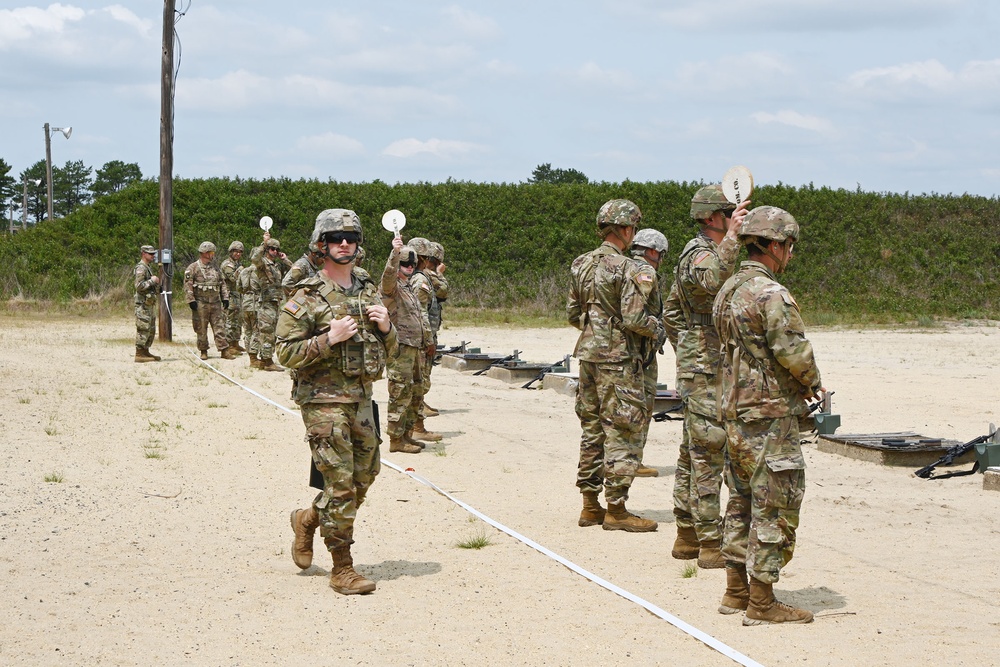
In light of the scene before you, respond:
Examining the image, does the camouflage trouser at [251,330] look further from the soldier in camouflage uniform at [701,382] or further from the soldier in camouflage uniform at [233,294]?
the soldier in camouflage uniform at [701,382]

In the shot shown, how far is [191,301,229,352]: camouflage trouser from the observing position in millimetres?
22781

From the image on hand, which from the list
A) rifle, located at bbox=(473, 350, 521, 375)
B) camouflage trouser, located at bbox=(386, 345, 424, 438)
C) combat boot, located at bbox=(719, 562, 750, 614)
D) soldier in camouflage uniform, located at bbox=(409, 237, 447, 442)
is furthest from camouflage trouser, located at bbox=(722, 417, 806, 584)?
rifle, located at bbox=(473, 350, 521, 375)

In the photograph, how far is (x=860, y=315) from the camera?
35.8 m

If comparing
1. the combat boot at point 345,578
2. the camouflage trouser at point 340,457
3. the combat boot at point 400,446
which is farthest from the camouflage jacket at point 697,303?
the combat boot at point 400,446

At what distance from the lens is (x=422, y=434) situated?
43.4 ft

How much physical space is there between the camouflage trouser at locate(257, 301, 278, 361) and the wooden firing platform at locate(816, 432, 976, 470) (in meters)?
11.3

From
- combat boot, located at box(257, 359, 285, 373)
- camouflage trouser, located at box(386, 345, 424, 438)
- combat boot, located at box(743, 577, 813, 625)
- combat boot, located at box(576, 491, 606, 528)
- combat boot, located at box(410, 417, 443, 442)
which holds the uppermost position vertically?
camouflage trouser, located at box(386, 345, 424, 438)

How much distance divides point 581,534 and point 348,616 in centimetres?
255

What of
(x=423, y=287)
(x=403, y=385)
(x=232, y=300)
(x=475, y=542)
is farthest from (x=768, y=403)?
(x=232, y=300)

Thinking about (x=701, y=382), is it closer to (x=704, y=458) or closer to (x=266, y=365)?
(x=704, y=458)

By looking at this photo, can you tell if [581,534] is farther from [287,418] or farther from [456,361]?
[456,361]

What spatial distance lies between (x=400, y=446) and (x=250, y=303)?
9981 mm

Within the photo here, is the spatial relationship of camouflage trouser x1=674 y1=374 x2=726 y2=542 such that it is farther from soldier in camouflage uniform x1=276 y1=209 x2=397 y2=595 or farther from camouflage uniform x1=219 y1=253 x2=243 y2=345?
camouflage uniform x1=219 y1=253 x2=243 y2=345

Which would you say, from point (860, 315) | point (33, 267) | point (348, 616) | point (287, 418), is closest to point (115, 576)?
point (348, 616)
